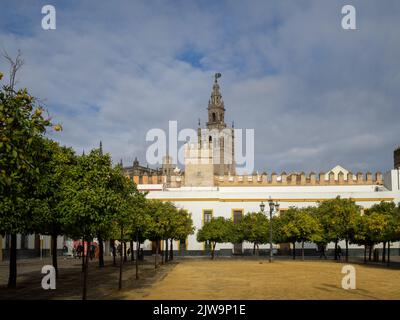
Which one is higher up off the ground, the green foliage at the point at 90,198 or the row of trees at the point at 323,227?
the green foliage at the point at 90,198

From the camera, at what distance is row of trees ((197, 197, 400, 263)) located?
39812 mm

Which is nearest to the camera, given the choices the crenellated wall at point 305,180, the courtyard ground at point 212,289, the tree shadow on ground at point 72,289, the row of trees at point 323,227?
the tree shadow on ground at point 72,289

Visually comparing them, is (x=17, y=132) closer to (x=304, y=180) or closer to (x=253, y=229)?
(x=253, y=229)

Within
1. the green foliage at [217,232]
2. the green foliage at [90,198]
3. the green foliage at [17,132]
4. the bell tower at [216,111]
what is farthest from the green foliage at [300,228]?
the bell tower at [216,111]

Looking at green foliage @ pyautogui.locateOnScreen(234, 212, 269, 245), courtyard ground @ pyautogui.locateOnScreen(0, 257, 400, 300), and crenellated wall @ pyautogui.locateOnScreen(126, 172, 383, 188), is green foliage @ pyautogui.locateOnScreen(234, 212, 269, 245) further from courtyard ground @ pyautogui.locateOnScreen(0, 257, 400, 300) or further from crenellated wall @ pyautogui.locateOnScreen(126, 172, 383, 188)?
courtyard ground @ pyautogui.locateOnScreen(0, 257, 400, 300)

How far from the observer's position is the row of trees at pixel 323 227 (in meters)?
39.8

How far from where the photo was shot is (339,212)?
1762 inches

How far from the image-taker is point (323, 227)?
47062mm

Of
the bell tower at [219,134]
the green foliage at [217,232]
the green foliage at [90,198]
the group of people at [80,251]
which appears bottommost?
the group of people at [80,251]

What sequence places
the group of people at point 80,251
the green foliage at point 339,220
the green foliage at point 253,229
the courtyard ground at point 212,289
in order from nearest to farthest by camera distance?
the courtyard ground at point 212,289 < the green foliage at point 339,220 < the group of people at point 80,251 < the green foliage at point 253,229

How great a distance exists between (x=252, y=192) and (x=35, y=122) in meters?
53.4

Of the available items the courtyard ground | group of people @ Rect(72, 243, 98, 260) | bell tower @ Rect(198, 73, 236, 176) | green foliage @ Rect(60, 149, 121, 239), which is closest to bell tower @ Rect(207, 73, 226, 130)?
bell tower @ Rect(198, 73, 236, 176)

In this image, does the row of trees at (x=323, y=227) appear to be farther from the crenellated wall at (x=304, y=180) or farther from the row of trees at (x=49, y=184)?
the row of trees at (x=49, y=184)
